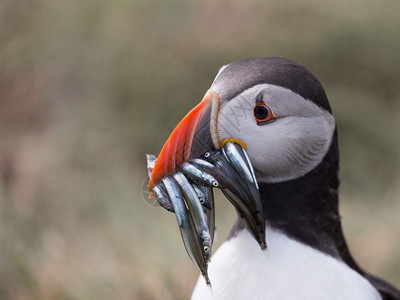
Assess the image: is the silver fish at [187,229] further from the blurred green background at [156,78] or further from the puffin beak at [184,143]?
the blurred green background at [156,78]

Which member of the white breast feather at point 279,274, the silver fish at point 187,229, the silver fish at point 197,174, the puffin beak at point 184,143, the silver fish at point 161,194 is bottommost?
the white breast feather at point 279,274

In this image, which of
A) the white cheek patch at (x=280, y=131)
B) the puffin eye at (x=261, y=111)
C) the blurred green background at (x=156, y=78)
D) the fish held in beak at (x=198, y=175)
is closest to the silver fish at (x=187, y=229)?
the fish held in beak at (x=198, y=175)

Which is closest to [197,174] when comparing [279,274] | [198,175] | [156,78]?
[198,175]

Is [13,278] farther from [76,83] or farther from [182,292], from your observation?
[76,83]

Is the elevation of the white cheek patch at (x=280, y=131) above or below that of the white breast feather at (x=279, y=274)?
above

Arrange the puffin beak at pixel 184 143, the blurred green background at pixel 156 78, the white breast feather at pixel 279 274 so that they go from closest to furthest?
the puffin beak at pixel 184 143 < the white breast feather at pixel 279 274 < the blurred green background at pixel 156 78

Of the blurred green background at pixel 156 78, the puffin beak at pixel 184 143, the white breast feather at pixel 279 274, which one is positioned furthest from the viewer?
the blurred green background at pixel 156 78

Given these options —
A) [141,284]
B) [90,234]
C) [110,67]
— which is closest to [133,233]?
[90,234]

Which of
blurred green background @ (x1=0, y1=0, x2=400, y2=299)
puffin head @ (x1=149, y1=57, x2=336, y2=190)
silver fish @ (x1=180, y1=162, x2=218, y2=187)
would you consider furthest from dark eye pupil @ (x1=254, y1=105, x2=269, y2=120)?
blurred green background @ (x1=0, y1=0, x2=400, y2=299)

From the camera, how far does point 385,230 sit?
5.04 m

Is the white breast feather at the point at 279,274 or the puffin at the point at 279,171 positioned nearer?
the puffin at the point at 279,171

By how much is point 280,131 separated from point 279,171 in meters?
0.16

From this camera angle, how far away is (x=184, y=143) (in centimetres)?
225

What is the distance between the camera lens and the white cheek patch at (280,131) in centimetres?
230
